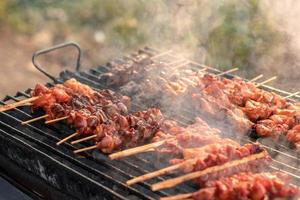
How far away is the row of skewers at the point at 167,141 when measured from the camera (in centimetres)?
417

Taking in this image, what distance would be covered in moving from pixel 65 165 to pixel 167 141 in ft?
3.73

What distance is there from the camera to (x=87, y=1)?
12922 millimetres

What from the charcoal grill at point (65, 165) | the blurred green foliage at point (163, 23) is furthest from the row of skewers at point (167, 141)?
the blurred green foliage at point (163, 23)

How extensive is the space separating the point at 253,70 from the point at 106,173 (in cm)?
574

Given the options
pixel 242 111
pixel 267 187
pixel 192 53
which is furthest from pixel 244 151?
pixel 192 53

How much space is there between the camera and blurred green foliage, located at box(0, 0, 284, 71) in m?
9.68

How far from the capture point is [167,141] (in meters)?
4.89

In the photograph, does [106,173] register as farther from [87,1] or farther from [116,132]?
[87,1]

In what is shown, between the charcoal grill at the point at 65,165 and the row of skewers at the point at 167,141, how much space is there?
0.45 feet

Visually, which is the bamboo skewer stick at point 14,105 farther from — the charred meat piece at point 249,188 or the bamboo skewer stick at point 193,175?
the charred meat piece at point 249,188

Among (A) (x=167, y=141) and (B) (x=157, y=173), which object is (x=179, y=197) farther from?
(A) (x=167, y=141)

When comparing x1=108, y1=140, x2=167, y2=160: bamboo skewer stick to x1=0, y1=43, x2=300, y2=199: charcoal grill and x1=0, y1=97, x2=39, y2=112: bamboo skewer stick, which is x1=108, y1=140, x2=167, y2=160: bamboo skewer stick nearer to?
x1=0, y1=43, x2=300, y2=199: charcoal grill

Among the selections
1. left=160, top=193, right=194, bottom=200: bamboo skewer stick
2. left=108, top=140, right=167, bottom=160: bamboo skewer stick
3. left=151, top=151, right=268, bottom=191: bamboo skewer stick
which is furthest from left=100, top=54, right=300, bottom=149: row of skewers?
left=160, top=193, right=194, bottom=200: bamboo skewer stick

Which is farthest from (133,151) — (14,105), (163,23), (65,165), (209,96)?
(163,23)
